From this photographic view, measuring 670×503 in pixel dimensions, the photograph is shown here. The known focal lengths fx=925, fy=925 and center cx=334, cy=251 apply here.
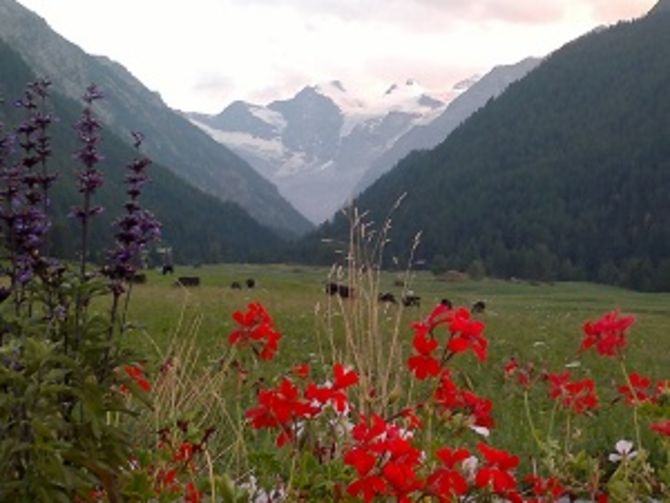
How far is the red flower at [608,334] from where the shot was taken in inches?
Answer: 153

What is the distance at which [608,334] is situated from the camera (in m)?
3.94

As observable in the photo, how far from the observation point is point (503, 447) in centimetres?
630

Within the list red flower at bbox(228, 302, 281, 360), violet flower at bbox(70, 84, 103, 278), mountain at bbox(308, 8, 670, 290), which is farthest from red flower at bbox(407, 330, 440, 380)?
mountain at bbox(308, 8, 670, 290)

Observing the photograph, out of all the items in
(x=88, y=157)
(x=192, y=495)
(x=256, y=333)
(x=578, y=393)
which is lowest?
(x=192, y=495)

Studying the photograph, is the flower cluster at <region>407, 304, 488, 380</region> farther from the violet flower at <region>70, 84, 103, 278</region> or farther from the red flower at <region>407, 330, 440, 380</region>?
the violet flower at <region>70, 84, 103, 278</region>

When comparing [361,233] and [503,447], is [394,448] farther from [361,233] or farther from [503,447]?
[503,447]

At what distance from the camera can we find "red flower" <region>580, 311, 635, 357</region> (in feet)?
12.8

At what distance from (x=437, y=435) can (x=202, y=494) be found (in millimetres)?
1198

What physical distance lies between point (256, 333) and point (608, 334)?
5.93 feet

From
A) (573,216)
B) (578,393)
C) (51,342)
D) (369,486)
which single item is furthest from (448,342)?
(573,216)

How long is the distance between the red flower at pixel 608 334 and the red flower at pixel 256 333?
5.37ft

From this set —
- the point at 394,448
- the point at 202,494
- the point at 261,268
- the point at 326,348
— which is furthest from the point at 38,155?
the point at 261,268

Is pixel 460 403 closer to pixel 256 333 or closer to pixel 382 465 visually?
pixel 256 333

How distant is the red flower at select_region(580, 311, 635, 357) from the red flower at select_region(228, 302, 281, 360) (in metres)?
1.64
